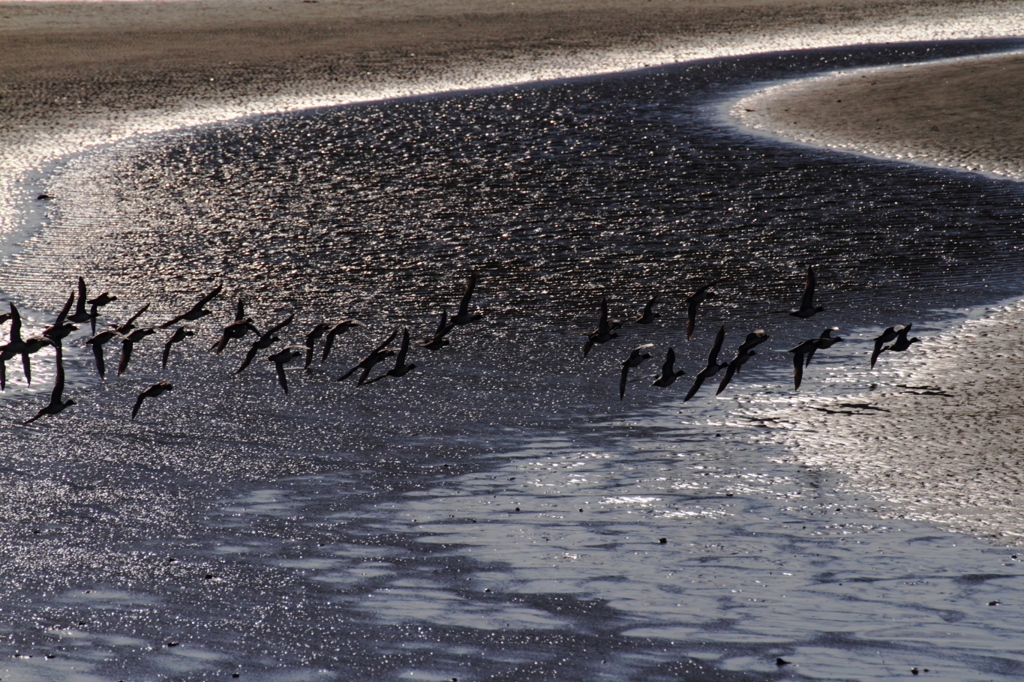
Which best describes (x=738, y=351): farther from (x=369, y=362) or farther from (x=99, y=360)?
(x=99, y=360)

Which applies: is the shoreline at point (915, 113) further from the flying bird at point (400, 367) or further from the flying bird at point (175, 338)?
the flying bird at point (175, 338)

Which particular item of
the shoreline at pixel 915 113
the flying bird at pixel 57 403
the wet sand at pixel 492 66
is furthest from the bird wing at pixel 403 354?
the shoreline at pixel 915 113

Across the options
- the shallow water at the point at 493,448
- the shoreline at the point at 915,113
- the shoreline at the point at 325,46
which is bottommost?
the shallow water at the point at 493,448

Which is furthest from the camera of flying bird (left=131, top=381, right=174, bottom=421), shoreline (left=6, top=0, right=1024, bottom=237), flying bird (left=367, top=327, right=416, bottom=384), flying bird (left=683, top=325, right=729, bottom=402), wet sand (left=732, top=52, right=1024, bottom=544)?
shoreline (left=6, top=0, right=1024, bottom=237)

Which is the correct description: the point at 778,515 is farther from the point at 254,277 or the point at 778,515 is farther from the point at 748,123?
the point at 748,123

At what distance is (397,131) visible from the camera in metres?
24.7

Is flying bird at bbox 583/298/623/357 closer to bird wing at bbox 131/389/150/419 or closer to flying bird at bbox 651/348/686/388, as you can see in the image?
flying bird at bbox 651/348/686/388

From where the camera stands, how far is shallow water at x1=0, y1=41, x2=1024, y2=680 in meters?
7.80

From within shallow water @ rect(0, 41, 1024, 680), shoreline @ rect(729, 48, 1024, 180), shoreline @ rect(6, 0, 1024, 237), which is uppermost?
shoreline @ rect(6, 0, 1024, 237)

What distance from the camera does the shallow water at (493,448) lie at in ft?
25.6

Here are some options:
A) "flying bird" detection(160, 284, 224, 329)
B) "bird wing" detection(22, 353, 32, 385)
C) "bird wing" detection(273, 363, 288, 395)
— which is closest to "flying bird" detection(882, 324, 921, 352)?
"bird wing" detection(273, 363, 288, 395)

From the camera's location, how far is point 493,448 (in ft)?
35.1

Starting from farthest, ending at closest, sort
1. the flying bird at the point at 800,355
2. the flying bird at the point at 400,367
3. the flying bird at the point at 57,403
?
the flying bird at the point at 400,367 < the flying bird at the point at 800,355 < the flying bird at the point at 57,403

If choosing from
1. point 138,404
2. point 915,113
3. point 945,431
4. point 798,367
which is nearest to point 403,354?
point 138,404
